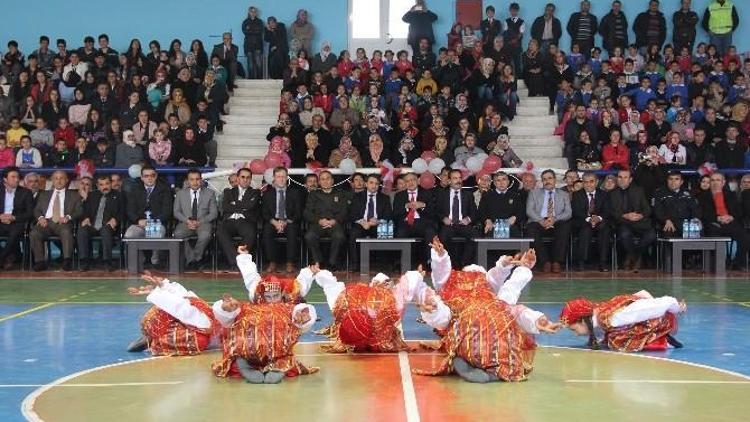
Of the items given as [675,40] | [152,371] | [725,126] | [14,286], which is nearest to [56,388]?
[152,371]

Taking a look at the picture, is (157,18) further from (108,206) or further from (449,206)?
(449,206)

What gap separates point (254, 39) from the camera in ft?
74.3

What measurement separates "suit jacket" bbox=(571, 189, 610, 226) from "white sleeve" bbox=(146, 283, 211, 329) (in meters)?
9.06

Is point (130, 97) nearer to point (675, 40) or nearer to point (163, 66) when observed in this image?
point (163, 66)

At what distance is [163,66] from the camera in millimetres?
20766

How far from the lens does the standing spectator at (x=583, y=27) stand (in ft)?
73.9

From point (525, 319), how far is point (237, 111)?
14.6m

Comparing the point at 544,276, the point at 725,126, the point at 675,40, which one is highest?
the point at 675,40

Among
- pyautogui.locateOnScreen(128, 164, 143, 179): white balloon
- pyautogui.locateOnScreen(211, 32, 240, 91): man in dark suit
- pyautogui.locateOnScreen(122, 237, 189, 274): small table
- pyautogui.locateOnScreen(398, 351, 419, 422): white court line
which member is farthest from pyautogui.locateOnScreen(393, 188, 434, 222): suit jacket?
pyautogui.locateOnScreen(398, 351, 419, 422): white court line

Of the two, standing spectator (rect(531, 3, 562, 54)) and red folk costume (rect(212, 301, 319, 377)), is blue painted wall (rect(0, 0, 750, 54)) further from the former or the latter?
red folk costume (rect(212, 301, 319, 377))

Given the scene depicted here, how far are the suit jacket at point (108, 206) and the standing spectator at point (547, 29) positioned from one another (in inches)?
382

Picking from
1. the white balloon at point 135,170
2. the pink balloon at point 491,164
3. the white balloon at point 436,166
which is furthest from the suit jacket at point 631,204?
the white balloon at point 135,170

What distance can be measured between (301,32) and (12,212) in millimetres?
8394

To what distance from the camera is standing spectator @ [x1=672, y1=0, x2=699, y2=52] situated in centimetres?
2270
